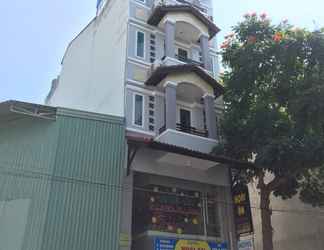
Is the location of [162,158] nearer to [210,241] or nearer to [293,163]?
[210,241]

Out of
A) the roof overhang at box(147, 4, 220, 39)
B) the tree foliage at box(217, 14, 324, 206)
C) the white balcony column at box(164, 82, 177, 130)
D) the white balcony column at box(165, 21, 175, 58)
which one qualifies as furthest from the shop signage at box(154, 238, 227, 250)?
the roof overhang at box(147, 4, 220, 39)

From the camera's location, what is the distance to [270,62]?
45.3ft

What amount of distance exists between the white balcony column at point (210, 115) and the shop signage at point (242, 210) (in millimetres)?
2294

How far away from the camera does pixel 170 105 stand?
14188mm

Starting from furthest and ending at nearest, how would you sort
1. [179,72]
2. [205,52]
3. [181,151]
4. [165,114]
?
[205,52] < [179,72] < [165,114] < [181,151]

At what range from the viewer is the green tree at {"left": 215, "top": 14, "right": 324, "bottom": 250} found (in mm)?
11993

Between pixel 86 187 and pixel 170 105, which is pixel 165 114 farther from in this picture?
pixel 86 187

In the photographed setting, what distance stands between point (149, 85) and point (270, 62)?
468cm

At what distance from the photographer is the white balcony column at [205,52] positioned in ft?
54.5

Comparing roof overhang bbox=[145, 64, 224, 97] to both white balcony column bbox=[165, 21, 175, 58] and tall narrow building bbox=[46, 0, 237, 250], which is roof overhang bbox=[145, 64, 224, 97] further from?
white balcony column bbox=[165, 21, 175, 58]

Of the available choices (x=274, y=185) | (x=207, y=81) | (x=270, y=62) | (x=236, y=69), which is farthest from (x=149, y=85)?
(x=274, y=185)

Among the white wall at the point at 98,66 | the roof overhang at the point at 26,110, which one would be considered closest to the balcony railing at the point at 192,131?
the white wall at the point at 98,66

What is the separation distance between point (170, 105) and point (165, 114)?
0.51 meters

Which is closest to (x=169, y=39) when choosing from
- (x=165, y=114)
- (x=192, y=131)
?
(x=165, y=114)
